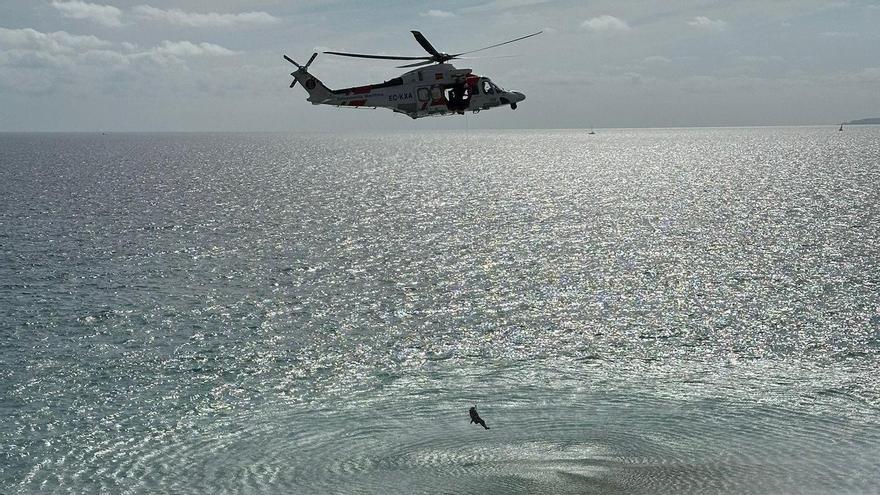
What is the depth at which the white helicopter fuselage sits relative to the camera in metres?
53.9

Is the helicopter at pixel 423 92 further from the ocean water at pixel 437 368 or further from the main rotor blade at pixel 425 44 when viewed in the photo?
the ocean water at pixel 437 368

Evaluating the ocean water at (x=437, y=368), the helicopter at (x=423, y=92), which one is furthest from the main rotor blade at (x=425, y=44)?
the ocean water at (x=437, y=368)

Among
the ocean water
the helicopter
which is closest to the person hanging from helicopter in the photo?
the helicopter

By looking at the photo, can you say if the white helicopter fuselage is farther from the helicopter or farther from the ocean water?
the ocean water

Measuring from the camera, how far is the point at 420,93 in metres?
54.1

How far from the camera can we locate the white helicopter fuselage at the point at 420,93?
53.9m

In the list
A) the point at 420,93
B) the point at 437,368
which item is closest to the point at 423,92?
the point at 420,93

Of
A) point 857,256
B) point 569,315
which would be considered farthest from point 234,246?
point 857,256

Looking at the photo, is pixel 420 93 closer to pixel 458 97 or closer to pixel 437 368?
pixel 458 97

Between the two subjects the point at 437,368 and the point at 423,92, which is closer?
the point at 423,92

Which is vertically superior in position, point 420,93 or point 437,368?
point 420,93

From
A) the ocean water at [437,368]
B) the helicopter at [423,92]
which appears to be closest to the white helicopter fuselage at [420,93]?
the helicopter at [423,92]

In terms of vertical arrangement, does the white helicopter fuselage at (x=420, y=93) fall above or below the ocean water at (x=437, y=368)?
above

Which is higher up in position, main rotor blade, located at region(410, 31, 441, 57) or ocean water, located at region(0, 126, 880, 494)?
main rotor blade, located at region(410, 31, 441, 57)
